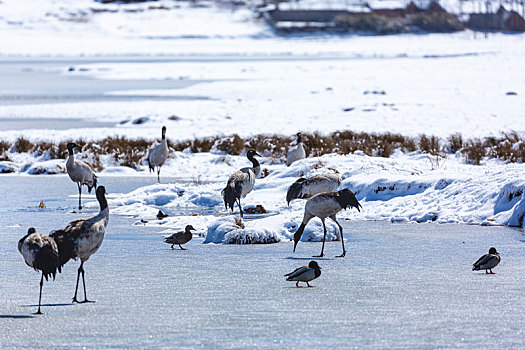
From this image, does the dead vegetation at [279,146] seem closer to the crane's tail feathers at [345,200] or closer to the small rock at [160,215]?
the small rock at [160,215]

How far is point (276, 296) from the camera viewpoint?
9.33 m

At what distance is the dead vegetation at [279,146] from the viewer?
79.8 feet

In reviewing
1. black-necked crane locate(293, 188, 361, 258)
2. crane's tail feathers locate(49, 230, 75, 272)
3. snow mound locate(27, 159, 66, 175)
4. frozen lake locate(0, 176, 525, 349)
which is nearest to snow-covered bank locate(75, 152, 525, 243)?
frozen lake locate(0, 176, 525, 349)

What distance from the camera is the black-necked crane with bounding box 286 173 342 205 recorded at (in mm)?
14289

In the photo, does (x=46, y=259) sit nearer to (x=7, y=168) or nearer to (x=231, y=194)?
(x=231, y=194)

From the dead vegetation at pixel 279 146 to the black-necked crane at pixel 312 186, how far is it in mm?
9418

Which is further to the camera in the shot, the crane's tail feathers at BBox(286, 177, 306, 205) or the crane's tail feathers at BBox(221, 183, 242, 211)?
the crane's tail feathers at BBox(221, 183, 242, 211)

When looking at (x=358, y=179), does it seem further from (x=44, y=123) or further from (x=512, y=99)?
(x=512, y=99)

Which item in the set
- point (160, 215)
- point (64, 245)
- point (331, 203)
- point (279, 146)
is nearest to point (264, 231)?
point (331, 203)

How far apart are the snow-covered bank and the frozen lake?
1.93 feet

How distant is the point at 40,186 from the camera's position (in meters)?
20.4

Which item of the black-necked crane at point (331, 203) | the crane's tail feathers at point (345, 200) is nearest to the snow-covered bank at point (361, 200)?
the black-necked crane at point (331, 203)

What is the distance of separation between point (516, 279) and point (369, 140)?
16.4 m

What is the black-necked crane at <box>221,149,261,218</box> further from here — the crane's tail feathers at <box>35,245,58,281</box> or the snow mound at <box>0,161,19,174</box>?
the snow mound at <box>0,161,19,174</box>
